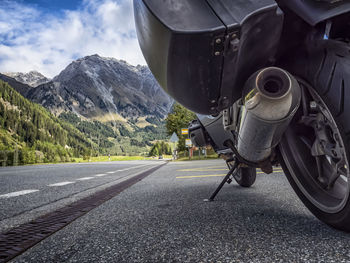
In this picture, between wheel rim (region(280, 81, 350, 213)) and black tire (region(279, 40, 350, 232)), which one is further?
wheel rim (region(280, 81, 350, 213))

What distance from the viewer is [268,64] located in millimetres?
1163

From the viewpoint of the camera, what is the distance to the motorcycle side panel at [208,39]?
0.93m

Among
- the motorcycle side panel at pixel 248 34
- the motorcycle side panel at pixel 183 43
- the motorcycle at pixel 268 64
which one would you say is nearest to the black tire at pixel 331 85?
the motorcycle at pixel 268 64

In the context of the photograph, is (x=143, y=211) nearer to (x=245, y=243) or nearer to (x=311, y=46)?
(x=245, y=243)

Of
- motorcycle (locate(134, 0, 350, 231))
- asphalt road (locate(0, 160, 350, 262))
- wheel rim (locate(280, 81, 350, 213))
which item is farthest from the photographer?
wheel rim (locate(280, 81, 350, 213))

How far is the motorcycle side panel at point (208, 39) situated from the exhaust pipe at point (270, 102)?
0.38 feet

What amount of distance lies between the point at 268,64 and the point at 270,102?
29cm

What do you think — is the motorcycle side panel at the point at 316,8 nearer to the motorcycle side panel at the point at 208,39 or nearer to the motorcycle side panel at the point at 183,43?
the motorcycle side panel at the point at 208,39

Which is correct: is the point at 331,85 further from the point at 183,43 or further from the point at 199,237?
the point at 199,237

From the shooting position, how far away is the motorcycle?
0.92 meters

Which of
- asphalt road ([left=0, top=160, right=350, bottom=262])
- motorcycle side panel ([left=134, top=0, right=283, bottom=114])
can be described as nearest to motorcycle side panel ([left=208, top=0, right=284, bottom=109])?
motorcycle side panel ([left=134, top=0, right=283, bottom=114])

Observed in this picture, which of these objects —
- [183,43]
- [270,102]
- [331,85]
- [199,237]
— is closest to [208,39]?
[183,43]

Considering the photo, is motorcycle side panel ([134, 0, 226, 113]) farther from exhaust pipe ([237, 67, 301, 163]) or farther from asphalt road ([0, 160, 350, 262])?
asphalt road ([0, 160, 350, 262])

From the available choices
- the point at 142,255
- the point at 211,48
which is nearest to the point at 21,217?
the point at 142,255
